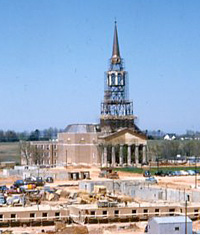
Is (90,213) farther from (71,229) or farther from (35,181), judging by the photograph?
(35,181)

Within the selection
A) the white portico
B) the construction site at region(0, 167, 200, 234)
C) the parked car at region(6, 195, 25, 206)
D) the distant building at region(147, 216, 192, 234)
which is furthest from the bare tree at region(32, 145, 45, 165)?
the distant building at region(147, 216, 192, 234)

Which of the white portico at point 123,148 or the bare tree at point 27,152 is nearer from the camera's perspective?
the white portico at point 123,148

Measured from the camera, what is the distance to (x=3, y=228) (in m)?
33.1

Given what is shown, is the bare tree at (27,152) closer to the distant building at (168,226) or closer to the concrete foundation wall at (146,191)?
the concrete foundation wall at (146,191)

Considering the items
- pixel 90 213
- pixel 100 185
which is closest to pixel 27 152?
pixel 100 185

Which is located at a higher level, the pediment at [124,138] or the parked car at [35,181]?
the pediment at [124,138]

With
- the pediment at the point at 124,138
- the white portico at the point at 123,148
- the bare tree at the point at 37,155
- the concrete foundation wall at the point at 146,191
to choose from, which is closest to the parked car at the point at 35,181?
the concrete foundation wall at the point at 146,191

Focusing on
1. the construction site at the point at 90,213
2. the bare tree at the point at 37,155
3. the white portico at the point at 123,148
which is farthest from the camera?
the bare tree at the point at 37,155

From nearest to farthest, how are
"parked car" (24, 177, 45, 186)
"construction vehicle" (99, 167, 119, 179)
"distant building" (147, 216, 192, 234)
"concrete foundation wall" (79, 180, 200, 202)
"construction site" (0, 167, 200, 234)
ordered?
1. "distant building" (147, 216, 192, 234)
2. "construction site" (0, 167, 200, 234)
3. "concrete foundation wall" (79, 180, 200, 202)
4. "parked car" (24, 177, 45, 186)
5. "construction vehicle" (99, 167, 119, 179)

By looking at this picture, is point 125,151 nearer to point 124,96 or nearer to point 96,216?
point 124,96

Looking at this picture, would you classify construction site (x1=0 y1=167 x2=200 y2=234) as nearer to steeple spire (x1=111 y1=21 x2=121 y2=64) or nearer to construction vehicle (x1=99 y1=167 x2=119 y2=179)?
construction vehicle (x1=99 y1=167 x2=119 y2=179)

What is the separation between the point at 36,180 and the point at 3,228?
80.6 feet

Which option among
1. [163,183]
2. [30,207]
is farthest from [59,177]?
[30,207]

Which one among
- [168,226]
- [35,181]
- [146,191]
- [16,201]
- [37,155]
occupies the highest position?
[37,155]
